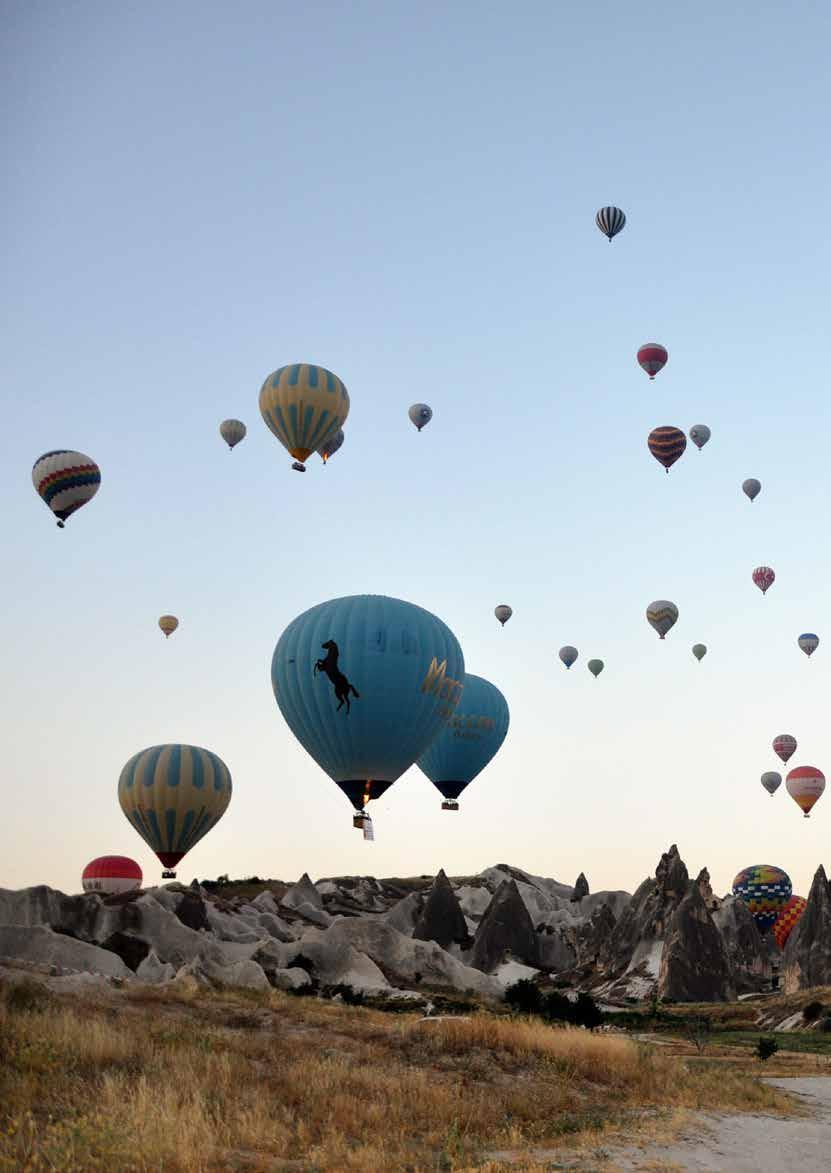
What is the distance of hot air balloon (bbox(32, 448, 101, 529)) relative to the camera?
179 ft

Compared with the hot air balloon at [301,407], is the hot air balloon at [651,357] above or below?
above

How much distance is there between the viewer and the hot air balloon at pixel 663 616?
75.8m

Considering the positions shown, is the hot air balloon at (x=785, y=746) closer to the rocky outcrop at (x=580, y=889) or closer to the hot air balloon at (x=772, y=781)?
the hot air balloon at (x=772, y=781)

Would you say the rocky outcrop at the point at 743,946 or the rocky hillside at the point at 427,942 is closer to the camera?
the rocky hillside at the point at 427,942

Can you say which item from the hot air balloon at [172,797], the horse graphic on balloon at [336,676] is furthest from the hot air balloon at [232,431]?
the horse graphic on balloon at [336,676]

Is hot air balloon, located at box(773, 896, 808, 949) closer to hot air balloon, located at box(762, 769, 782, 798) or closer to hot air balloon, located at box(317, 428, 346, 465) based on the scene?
hot air balloon, located at box(762, 769, 782, 798)

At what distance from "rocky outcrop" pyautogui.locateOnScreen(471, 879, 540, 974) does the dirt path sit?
197ft

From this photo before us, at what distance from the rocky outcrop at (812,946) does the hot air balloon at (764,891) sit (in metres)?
28.8

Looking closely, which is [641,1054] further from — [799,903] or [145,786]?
[799,903]

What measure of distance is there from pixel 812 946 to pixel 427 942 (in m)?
23.3

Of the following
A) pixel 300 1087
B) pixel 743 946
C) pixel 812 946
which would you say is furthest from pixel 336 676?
pixel 743 946

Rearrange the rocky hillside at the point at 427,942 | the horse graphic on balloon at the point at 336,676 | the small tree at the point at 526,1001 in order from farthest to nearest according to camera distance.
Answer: the rocky hillside at the point at 427,942 < the horse graphic on balloon at the point at 336,676 < the small tree at the point at 526,1001

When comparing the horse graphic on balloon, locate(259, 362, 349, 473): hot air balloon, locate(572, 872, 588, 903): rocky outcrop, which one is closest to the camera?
the horse graphic on balloon

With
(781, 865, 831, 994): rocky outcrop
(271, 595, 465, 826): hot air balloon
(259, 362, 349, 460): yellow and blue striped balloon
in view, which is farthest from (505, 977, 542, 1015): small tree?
(781, 865, 831, 994): rocky outcrop
